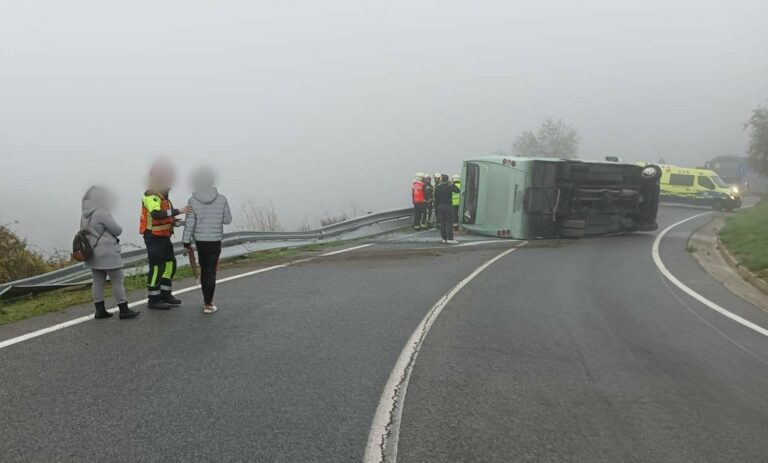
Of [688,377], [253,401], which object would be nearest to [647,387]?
[688,377]

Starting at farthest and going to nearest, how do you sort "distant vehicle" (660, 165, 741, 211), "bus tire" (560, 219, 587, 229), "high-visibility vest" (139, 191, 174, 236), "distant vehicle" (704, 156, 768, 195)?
"distant vehicle" (704, 156, 768, 195) → "distant vehicle" (660, 165, 741, 211) → "bus tire" (560, 219, 587, 229) → "high-visibility vest" (139, 191, 174, 236)

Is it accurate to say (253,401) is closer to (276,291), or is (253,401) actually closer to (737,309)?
(276,291)

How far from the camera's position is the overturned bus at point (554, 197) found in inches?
650

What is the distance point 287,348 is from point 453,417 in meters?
2.02

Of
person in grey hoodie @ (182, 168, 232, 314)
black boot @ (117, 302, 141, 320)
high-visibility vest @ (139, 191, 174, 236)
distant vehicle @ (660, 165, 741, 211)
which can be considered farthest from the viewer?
distant vehicle @ (660, 165, 741, 211)

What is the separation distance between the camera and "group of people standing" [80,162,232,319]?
239 inches

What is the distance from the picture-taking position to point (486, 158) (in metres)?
17.5

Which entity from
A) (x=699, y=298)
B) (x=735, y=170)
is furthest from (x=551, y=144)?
(x=699, y=298)

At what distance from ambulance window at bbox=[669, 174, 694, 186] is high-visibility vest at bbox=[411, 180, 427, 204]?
22.7m

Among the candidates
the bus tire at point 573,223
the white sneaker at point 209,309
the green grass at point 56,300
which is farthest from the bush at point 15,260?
the bus tire at point 573,223

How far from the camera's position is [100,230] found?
6.06 metres

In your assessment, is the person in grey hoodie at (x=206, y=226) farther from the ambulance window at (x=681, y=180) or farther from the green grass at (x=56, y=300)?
the ambulance window at (x=681, y=180)

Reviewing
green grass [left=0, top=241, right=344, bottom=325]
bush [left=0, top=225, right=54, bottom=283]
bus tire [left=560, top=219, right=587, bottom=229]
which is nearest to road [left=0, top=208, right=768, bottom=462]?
green grass [left=0, top=241, right=344, bottom=325]

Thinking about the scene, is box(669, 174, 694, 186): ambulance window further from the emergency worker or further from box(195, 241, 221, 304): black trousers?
box(195, 241, 221, 304): black trousers
